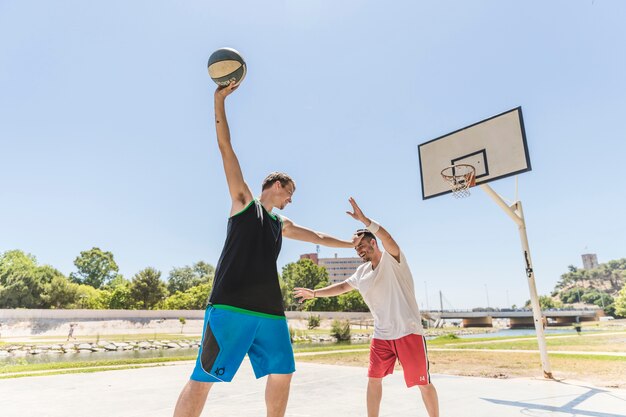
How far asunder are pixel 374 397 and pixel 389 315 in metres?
0.81

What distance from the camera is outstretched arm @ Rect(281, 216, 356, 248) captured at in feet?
11.7

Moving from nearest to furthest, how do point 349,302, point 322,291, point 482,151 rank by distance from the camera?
point 322,291
point 482,151
point 349,302

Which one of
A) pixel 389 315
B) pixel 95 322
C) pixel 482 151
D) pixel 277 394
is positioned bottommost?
pixel 95 322

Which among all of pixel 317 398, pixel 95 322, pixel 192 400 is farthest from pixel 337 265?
pixel 192 400

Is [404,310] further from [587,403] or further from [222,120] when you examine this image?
[587,403]

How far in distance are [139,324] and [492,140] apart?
4580 cm

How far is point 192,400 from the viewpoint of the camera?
7.29ft

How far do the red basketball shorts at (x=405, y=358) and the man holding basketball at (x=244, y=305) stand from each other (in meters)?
1.52

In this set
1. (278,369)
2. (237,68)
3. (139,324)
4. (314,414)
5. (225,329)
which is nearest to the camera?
A: (225,329)

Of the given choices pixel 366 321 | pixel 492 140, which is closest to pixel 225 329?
pixel 492 140

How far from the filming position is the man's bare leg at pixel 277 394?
2.63m

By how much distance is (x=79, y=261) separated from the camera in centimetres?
8444

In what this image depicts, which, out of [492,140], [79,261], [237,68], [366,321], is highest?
[79,261]

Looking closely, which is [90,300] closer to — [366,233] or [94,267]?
[94,267]
